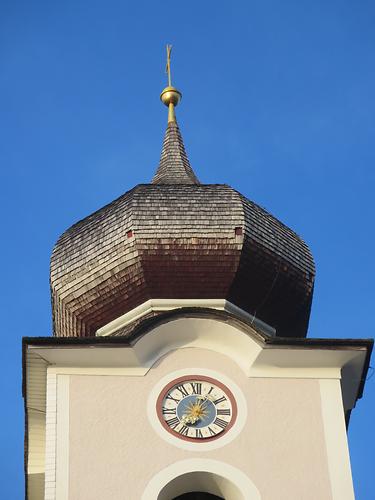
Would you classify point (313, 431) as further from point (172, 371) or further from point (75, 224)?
point (75, 224)

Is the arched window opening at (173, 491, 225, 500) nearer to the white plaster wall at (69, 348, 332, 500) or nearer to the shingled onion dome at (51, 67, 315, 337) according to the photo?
the white plaster wall at (69, 348, 332, 500)

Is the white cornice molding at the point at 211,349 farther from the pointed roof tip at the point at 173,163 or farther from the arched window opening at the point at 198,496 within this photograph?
the pointed roof tip at the point at 173,163

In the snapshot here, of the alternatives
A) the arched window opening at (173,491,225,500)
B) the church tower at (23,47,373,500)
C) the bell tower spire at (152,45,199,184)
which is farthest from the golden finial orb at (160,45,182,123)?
the arched window opening at (173,491,225,500)

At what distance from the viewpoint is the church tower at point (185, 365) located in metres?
17.9

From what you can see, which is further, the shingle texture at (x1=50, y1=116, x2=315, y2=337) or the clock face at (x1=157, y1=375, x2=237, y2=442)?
the shingle texture at (x1=50, y1=116, x2=315, y2=337)

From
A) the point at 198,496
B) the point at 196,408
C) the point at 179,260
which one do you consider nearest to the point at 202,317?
the point at 196,408

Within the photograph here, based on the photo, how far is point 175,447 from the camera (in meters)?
18.1

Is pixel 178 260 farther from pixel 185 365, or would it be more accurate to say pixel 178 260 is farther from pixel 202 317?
pixel 185 365

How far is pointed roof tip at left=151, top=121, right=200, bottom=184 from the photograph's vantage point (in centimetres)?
2238

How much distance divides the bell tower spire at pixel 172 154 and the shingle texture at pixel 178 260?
5.73 feet

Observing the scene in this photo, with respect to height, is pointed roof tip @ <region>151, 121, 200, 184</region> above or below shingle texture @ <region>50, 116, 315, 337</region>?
above

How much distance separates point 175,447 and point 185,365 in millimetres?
1042

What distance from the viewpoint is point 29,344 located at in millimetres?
18375

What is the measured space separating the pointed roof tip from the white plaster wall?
3.96 metres
